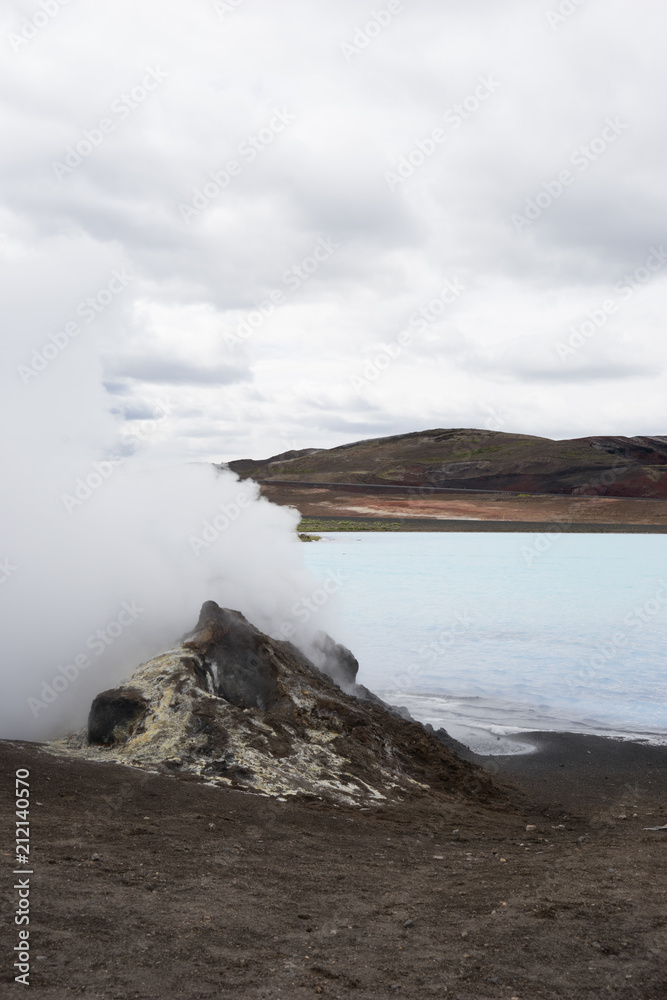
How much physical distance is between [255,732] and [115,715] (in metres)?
1.80

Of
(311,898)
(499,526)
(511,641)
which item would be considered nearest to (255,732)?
(311,898)

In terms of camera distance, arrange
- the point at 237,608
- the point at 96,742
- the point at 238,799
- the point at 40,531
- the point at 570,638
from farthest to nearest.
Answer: the point at 570,638, the point at 237,608, the point at 40,531, the point at 96,742, the point at 238,799

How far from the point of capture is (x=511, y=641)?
74.0ft

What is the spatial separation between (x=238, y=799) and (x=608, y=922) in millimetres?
4143

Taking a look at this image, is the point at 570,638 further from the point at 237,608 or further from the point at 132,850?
the point at 132,850

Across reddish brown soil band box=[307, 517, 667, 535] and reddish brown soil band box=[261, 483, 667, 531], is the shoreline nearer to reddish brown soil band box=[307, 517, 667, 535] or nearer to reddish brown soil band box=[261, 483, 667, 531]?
reddish brown soil band box=[307, 517, 667, 535]

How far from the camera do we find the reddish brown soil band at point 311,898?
15.9ft

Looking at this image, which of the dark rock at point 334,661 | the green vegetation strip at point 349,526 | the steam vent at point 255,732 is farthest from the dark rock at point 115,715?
the green vegetation strip at point 349,526

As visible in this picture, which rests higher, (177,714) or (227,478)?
(227,478)

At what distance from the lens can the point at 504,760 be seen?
1246cm

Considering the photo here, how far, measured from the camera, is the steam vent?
9.28 meters

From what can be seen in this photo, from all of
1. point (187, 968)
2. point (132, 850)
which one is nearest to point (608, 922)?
point (187, 968)

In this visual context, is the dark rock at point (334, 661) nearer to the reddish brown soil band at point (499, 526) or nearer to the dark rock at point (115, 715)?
the dark rock at point (115, 715)

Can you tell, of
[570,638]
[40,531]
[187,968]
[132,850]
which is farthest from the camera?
[570,638]
